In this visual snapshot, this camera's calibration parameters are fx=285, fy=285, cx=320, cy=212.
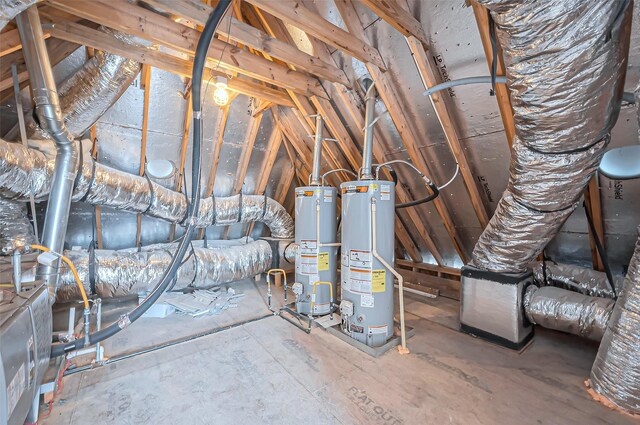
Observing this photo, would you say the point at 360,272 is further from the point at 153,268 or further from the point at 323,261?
the point at 153,268

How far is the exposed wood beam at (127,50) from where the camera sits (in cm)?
208

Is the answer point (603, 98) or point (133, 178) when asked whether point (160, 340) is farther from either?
point (603, 98)

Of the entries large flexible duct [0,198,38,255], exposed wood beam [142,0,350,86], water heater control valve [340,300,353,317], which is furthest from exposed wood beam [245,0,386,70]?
large flexible duct [0,198,38,255]

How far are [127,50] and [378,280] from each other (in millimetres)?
2778

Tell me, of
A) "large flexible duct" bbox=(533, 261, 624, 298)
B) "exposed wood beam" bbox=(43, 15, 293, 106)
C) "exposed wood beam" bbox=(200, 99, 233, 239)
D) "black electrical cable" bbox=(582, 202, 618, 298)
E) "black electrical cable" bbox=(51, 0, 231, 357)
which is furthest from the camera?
"exposed wood beam" bbox=(200, 99, 233, 239)

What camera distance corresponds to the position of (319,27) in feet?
6.84

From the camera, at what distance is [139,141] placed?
129 inches

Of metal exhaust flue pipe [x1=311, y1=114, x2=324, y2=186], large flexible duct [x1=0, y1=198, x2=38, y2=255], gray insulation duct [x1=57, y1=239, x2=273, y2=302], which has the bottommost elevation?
gray insulation duct [x1=57, y1=239, x2=273, y2=302]

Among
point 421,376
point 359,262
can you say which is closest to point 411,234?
point 359,262

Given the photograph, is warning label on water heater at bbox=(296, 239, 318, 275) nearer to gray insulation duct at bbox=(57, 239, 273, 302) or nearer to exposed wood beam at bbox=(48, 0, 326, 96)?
gray insulation duct at bbox=(57, 239, 273, 302)

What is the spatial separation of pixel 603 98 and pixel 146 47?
315cm

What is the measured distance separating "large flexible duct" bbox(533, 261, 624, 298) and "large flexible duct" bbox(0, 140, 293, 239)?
10.1 feet

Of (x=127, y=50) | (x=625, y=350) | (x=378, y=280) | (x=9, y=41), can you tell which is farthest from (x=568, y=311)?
(x=9, y=41)

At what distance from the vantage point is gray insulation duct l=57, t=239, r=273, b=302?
2.92m
